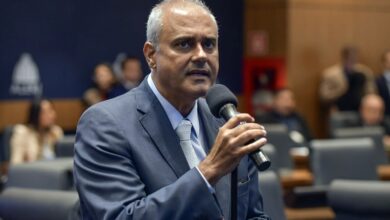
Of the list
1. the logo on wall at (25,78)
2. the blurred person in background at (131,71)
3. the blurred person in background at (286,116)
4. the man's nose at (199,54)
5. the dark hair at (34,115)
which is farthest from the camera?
the logo on wall at (25,78)

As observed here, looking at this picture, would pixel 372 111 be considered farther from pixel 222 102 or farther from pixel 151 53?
pixel 222 102

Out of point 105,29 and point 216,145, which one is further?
Answer: point 105,29

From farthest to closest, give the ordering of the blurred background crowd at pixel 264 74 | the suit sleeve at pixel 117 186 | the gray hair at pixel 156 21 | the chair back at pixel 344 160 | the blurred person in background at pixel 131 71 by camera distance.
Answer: the blurred person in background at pixel 131 71
the blurred background crowd at pixel 264 74
the chair back at pixel 344 160
the gray hair at pixel 156 21
the suit sleeve at pixel 117 186

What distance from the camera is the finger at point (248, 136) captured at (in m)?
2.06

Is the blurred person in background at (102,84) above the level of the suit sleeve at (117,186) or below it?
below

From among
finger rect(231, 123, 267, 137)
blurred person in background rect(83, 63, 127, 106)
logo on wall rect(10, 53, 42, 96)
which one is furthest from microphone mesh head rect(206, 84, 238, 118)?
logo on wall rect(10, 53, 42, 96)

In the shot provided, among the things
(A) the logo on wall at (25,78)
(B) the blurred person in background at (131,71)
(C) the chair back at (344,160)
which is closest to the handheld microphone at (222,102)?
(C) the chair back at (344,160)

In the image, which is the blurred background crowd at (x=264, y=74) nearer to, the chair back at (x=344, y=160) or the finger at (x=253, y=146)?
the chair back at (x=344, y=160)

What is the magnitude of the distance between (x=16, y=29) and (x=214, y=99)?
9001 millimetres

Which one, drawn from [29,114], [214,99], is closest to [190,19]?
[214,99]

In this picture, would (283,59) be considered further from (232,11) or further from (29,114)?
(29,114)

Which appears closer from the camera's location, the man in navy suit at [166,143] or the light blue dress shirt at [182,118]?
the man in navy suit at [166,143]

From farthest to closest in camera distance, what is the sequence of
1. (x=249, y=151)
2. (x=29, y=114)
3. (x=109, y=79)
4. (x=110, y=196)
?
1. (x=109, y=79)
2. (x=29, y=114)
3. (x=110, y=196)
4. (x=249, y=151)

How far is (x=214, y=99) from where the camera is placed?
2.32m
